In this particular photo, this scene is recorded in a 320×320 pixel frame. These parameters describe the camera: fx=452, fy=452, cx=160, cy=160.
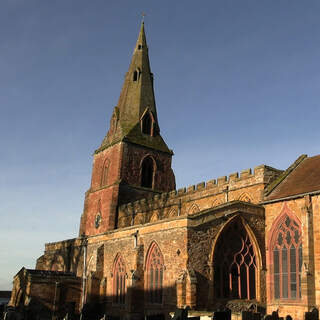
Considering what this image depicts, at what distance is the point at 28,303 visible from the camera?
3180cm

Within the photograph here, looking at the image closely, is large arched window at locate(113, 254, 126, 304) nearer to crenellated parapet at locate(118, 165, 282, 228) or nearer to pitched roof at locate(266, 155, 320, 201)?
crenellated parapet at locate(118, 165, 282, 228)

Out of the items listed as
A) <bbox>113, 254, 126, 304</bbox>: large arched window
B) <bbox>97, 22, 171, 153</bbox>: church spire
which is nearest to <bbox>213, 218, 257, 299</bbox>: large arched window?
<bbox>113, 254, 126, 304</bbox>: large arched window

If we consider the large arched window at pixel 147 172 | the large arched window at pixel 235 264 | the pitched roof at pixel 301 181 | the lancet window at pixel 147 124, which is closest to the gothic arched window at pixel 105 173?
the large arched window at pixel 147 172

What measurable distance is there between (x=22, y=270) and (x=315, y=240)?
22.0 m

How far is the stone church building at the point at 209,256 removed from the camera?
24312 mm

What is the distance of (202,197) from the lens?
3478 centimetres

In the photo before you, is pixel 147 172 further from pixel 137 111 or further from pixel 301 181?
pixel 301 181

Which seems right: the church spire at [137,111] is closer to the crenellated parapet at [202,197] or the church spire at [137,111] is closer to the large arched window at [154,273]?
the crenellated parapet at [202,197]

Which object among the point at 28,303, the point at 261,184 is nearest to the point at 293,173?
the point at 261,184

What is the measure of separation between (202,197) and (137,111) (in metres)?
15.0

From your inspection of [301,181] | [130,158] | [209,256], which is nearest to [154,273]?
[209,256]

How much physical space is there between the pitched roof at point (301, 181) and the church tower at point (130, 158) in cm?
1748

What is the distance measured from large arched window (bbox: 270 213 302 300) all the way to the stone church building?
0.06m

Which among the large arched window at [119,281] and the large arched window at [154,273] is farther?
the large arched window at [119,281]
